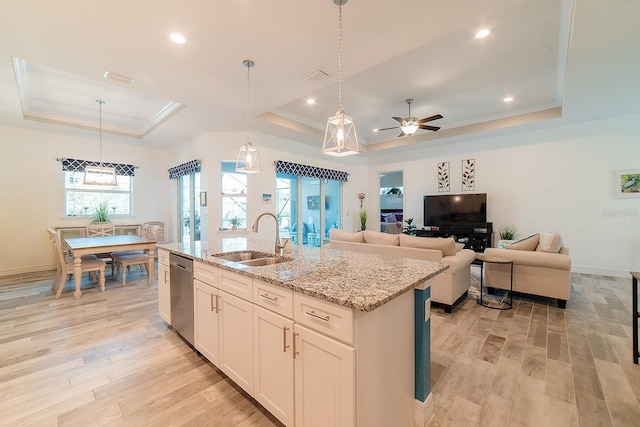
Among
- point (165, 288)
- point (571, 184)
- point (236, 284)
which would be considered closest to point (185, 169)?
point (165, 288)

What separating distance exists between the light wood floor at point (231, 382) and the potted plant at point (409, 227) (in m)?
3.51

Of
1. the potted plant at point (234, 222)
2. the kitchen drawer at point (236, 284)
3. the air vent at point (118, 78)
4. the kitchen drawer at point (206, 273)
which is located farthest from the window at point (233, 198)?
the kitchen drawer at point (236, 284)

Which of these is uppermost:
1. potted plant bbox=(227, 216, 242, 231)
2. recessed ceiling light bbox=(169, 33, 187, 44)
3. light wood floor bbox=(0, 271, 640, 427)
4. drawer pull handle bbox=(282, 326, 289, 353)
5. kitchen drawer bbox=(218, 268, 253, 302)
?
recessed ceiling light bbox=(169, 33, 187, 44)

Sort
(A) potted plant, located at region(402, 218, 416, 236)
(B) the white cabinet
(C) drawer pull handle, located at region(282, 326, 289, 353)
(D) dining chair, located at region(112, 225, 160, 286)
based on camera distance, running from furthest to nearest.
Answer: (A) potted plant, located at region(402, 218, 416, 236), (D) dining chair, located at region(112, 225, 160, 286), (B) the white cabinet, (C) drawer pull handle, located at region(282, 326, 289, 353)

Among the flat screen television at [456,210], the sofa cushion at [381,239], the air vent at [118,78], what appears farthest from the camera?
the flat screen television at [456,210]

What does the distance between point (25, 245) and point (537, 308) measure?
8.83 meters

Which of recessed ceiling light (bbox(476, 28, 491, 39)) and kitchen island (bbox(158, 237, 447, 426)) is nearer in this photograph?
kitchen island (bbox(158, 237, 447, 426))

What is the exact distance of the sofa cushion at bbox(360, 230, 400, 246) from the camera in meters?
3.58

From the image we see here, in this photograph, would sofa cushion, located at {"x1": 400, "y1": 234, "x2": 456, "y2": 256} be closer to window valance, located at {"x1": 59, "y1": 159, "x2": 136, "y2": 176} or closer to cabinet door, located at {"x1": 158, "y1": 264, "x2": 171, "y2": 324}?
cabinet door, located at {"x1": 158, "y1": 264, "x2": 171, "y2": 324}

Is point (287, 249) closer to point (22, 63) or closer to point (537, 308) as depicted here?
point (537, 308)

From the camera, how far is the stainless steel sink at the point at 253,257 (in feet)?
7.38

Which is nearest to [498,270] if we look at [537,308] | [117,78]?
[537,308]

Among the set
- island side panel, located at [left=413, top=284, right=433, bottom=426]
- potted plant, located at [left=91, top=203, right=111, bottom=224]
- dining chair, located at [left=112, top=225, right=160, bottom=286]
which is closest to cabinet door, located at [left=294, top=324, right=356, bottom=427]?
island side panel, located at [left=413, top=284, right=433, bottom=426]

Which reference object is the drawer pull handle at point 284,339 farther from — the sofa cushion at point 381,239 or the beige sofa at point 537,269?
the beige sofa at point 537,269
